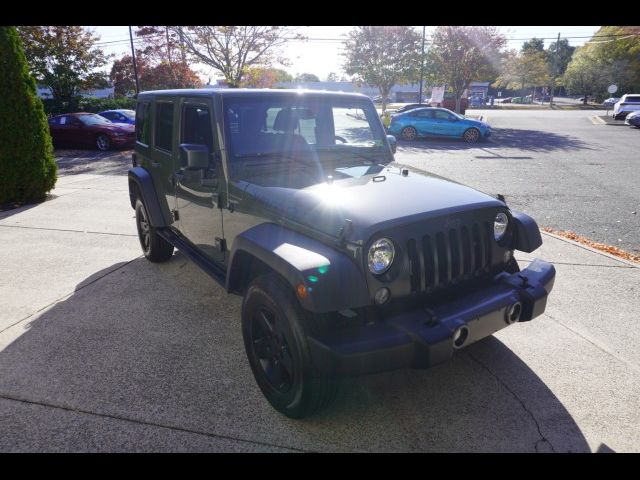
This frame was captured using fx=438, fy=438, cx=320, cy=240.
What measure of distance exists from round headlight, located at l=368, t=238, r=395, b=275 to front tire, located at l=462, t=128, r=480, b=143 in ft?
57.6

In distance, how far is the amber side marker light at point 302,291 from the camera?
86.8 inches

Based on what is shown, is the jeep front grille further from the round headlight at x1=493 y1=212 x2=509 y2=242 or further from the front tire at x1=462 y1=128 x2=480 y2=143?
the front tire at x1=462 y1=128 x2=480 y2=143

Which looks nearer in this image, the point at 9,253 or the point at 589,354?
the point at 589,354

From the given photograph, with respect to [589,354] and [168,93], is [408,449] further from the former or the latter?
[168,93]

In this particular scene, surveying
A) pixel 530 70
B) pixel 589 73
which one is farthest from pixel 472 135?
pixel 530 70

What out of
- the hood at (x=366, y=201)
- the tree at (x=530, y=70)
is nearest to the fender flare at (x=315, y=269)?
the hood at (x=366, y=201)

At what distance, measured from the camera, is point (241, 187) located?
3131 millimetres

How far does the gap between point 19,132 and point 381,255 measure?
28.2ft

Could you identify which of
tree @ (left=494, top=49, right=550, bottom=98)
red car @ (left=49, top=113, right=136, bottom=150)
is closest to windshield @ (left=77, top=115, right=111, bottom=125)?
red car @ (left=49, top=113, right=136, bottom=150)

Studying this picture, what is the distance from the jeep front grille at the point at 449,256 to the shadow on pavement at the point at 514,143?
1282 centimetres

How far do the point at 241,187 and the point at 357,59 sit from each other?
28.7 meters

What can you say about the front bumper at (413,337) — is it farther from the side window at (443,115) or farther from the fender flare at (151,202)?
the side window at (443,115)

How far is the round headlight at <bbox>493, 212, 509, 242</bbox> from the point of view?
2936 mm
